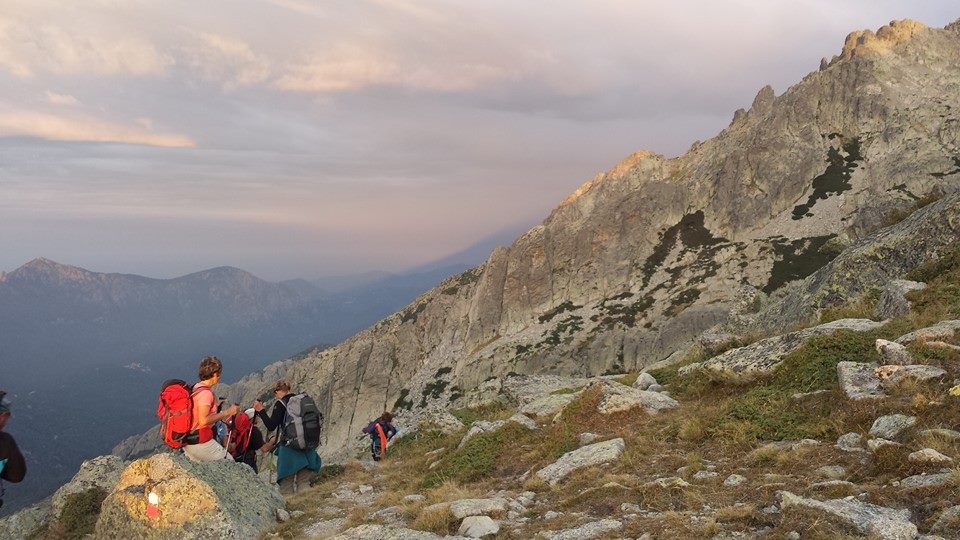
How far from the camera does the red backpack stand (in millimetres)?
11156

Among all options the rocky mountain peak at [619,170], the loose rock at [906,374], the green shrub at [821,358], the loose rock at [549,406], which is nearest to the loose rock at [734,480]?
the loose rock at [906,374]

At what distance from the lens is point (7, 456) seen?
9773 mm

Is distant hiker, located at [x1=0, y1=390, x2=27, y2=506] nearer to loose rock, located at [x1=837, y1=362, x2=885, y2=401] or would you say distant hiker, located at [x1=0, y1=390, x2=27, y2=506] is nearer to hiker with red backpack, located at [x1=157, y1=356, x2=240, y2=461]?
hiker with red backpack, located at [x1=157, y1=356, x2=240, y2=461]

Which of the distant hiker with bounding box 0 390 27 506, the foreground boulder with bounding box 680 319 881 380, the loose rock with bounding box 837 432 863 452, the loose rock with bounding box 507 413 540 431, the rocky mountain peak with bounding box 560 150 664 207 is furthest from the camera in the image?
the rocky mountain peak with bounding box 560 150 664 207

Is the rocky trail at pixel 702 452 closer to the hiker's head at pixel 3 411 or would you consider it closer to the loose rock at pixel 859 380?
the loose rock at pixel 859 380

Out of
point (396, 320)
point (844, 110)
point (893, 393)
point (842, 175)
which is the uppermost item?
point (844, 110)

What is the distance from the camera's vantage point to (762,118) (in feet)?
489

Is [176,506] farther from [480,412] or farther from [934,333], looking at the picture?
[934,333]

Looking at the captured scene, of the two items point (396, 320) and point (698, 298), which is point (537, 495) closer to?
point (698, 298)

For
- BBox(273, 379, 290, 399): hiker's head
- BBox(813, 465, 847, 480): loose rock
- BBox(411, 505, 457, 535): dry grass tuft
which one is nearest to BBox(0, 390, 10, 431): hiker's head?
BBox(273, 379, 290, 399): hiker's head

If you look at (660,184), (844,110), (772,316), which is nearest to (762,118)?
(844,110)

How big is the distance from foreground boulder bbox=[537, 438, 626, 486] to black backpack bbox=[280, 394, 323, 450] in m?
7.12

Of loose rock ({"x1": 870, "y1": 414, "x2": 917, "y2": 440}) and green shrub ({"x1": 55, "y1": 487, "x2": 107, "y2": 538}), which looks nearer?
loose rock ({"x1": 870, "y1": 414, "x2": 917, "y2": 440})

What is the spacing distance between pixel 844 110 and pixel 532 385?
6033 inches
